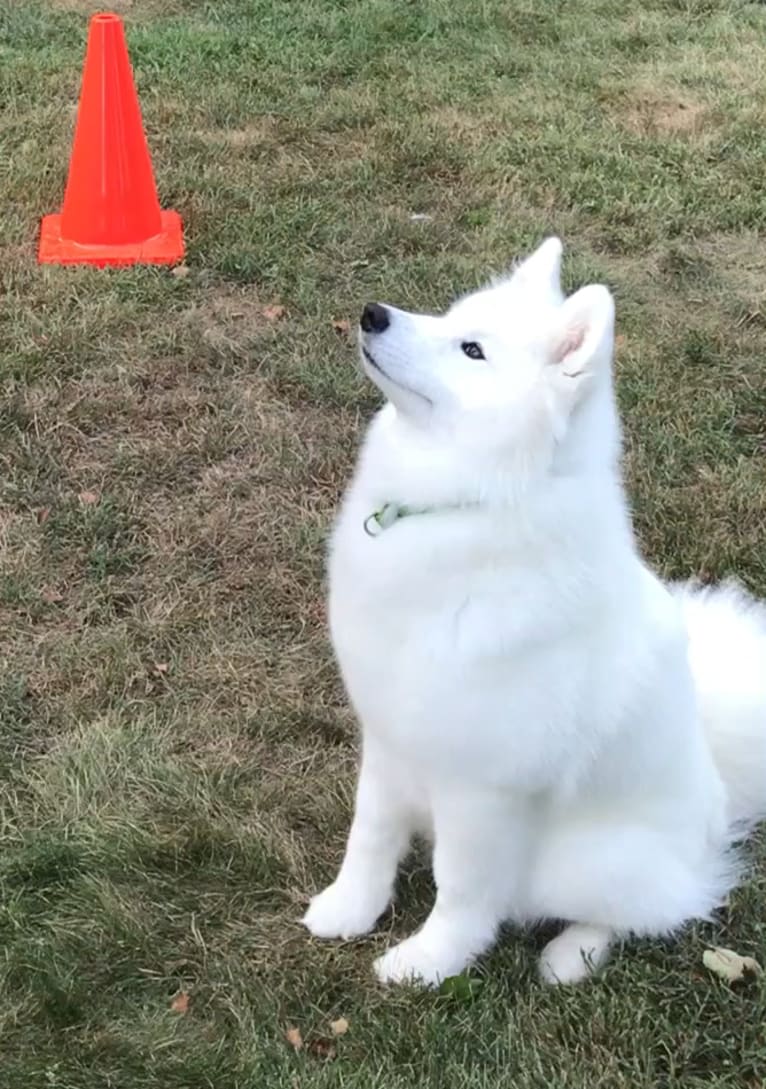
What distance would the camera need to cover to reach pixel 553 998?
2.18 meters

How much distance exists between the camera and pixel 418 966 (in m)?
2.18

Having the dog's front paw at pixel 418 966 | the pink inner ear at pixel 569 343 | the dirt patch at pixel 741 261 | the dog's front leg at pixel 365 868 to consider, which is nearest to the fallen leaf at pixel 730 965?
the dog's front paw at pixel 418 966

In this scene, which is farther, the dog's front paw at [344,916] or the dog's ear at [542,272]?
the dog's front paw at [344,916]

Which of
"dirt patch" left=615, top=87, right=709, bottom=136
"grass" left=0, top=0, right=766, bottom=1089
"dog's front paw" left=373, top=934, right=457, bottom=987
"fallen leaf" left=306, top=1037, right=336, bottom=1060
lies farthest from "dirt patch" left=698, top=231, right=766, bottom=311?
"fallen leaf" left=306, top=1037, right=336, bottom=1060

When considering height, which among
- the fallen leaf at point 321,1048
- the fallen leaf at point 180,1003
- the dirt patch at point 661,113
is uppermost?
the dirt patch at point 661,113

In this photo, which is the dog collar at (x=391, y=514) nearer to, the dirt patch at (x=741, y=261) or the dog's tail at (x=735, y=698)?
the dog's tail at (x=735, y=698)

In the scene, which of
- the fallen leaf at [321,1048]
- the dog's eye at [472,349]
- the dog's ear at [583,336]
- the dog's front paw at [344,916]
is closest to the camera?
the dog's ear at [583,336]

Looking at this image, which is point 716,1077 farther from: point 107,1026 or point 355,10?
point 355,10

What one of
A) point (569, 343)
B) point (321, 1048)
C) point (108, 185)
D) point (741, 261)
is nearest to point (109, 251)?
point (108, 185)

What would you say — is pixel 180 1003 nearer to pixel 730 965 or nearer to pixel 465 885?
pixel 465 885

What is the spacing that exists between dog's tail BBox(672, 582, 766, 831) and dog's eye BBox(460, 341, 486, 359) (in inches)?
37.6

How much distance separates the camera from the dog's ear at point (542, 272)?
1986 mm

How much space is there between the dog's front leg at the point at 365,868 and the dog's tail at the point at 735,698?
0.68 meters

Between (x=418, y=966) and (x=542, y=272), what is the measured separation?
1.27m
